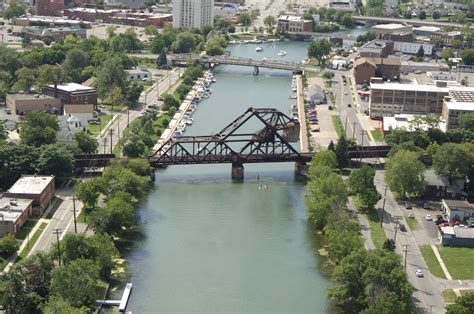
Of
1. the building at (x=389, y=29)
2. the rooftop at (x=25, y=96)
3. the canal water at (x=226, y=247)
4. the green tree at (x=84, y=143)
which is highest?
the building at (x=389, y=29)

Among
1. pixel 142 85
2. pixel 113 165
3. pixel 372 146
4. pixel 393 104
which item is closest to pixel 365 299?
pixel 113 165

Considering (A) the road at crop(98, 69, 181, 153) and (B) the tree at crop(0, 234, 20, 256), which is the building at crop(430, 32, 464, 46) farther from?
(B) the tree at crop(0, 234, 20, 256)

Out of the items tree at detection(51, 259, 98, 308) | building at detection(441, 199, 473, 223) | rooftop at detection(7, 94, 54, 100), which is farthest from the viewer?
rooftop at detection(7, 94, 54, 100)

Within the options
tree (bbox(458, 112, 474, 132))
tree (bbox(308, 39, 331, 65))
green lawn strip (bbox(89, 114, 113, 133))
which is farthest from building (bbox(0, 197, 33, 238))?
tree (bbox(308, 39, 331, 65))

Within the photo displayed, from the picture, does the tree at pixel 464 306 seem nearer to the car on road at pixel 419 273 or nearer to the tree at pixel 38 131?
the car on road at pixel 419 273

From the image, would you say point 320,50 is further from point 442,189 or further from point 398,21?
point 442,189

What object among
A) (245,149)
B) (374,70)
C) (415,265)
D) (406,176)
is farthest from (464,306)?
(374,70)

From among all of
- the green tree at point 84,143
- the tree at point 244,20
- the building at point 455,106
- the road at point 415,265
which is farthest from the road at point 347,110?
the tree at point 244,20
